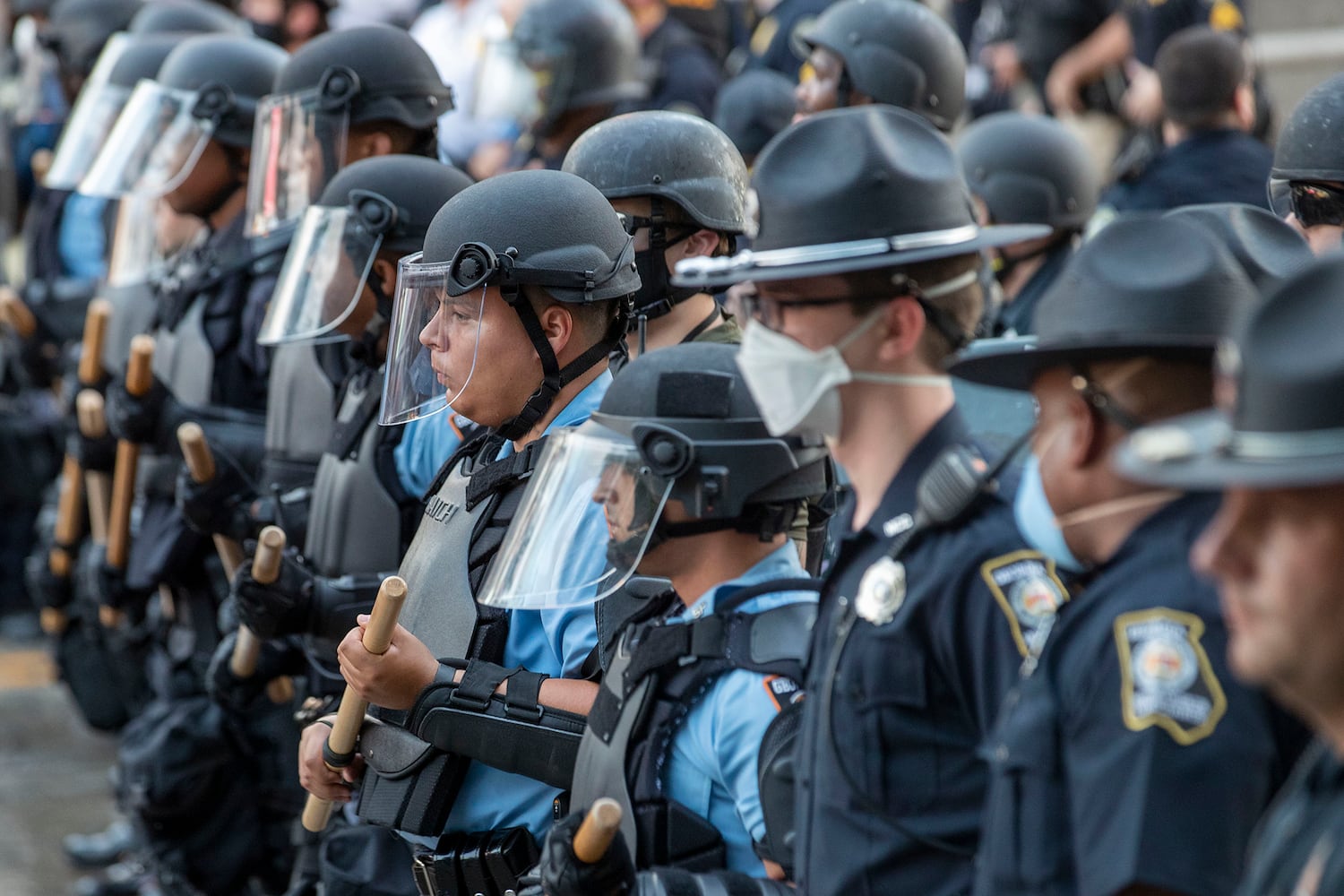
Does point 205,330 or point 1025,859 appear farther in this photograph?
point 205,330

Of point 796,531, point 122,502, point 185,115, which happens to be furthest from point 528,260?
point 122,502

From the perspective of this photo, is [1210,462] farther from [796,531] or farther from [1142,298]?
[796,531]

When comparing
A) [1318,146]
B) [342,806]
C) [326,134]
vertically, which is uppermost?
[1318,146]

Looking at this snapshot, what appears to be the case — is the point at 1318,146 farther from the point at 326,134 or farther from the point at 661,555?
the point at 326,134

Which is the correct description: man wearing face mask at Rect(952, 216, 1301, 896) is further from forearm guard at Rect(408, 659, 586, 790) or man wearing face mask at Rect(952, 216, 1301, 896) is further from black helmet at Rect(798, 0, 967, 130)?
black helmet at Rect(798, 0, 967, 130)

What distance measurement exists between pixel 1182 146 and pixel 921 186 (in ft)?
12.6

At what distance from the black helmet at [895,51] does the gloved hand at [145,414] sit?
7.21 feet

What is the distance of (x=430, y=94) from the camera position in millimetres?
5172

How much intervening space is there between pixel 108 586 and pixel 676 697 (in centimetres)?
371

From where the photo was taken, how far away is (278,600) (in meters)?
4.15

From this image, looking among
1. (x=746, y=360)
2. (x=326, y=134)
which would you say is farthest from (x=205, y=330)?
(x=746, y=360)

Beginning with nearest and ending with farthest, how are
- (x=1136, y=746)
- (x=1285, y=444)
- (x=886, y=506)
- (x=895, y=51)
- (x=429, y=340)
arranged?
(x=1285, y=444)
(x=1136, y=746)
(x=886, y=506)
(x=429, y=340)
(x=895, y=51)

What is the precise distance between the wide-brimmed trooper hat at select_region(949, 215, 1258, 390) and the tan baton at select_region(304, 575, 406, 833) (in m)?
1.33

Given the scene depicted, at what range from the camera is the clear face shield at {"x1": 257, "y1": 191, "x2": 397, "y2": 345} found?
4.35 metres
